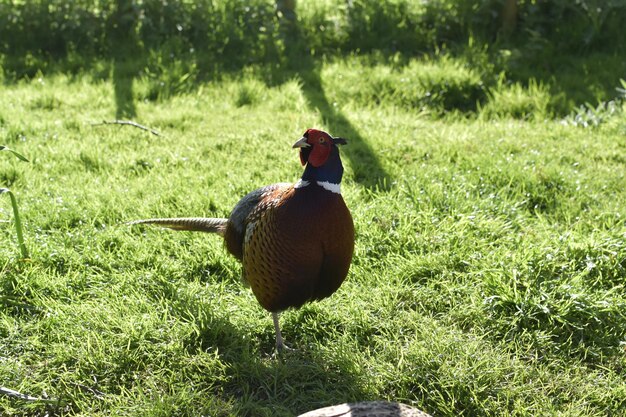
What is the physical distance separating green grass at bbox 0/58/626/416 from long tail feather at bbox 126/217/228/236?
146 mm

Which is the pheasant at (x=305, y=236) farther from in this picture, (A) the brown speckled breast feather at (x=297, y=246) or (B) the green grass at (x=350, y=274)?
(B) the green grass at (x=350, y=274)

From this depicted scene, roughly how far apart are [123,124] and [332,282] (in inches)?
112

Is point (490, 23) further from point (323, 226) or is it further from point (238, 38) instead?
point (323, 226)

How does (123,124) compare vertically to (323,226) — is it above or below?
below

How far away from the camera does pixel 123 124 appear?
5219 mm

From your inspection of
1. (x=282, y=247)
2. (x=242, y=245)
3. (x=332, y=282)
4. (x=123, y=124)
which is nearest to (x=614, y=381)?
(x=332, y=282)

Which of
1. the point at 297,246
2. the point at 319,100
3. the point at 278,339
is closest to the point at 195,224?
the point at 278,339

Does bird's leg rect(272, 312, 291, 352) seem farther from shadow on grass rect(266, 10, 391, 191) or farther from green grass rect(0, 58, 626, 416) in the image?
shadow on grass rect(266, 10, 391, 191)

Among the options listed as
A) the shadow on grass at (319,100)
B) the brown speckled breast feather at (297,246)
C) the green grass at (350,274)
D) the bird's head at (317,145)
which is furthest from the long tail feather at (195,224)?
the shadow on grass at (319,100)

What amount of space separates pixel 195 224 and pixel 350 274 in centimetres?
85

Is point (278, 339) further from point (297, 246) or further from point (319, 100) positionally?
point (319, 100)

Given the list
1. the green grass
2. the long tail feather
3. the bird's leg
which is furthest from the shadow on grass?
the bird's leg

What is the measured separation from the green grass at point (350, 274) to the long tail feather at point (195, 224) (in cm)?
15

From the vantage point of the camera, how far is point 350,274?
3623mm
